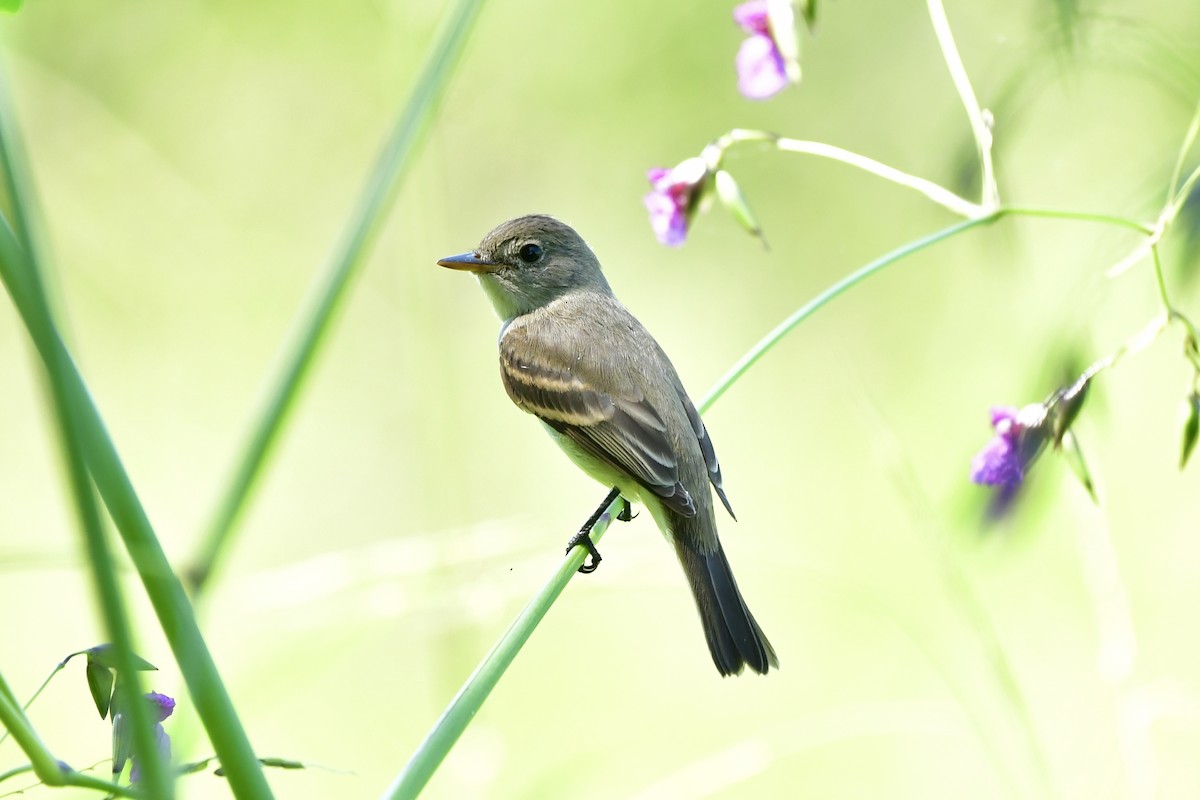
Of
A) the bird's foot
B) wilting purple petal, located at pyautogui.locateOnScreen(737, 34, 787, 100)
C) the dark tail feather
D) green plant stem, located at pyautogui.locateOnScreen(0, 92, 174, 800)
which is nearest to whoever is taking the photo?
green plant stem, located at pyautogui.locateOnScreen(0, 92, 174, 800)

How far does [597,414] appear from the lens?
8.84 feet

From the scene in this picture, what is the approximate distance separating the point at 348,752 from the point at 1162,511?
312cm

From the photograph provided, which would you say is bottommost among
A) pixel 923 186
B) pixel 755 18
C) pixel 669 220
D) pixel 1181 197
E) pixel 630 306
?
pixel 1181 197

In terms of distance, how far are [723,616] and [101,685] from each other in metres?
1.45

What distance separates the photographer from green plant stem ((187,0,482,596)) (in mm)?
1098

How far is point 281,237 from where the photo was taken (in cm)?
596

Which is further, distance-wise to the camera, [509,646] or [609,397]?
[609,397]

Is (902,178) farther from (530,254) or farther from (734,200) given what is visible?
(530,254)

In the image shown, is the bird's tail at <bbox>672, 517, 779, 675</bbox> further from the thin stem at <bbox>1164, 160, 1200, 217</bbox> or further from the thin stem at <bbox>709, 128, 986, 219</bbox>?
the thin stem at <bbox>1164, 160, 1200, 217</bbox>

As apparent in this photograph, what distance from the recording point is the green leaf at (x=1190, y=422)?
158 cm

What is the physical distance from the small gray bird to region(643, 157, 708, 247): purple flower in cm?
51

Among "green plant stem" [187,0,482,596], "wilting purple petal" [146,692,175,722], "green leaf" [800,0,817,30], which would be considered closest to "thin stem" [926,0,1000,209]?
"green leaf" [800,0,817,30]

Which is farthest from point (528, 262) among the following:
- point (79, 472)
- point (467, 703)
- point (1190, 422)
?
point (79, 472)

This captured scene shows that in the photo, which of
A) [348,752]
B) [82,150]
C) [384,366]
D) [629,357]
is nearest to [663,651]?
[348,752]
